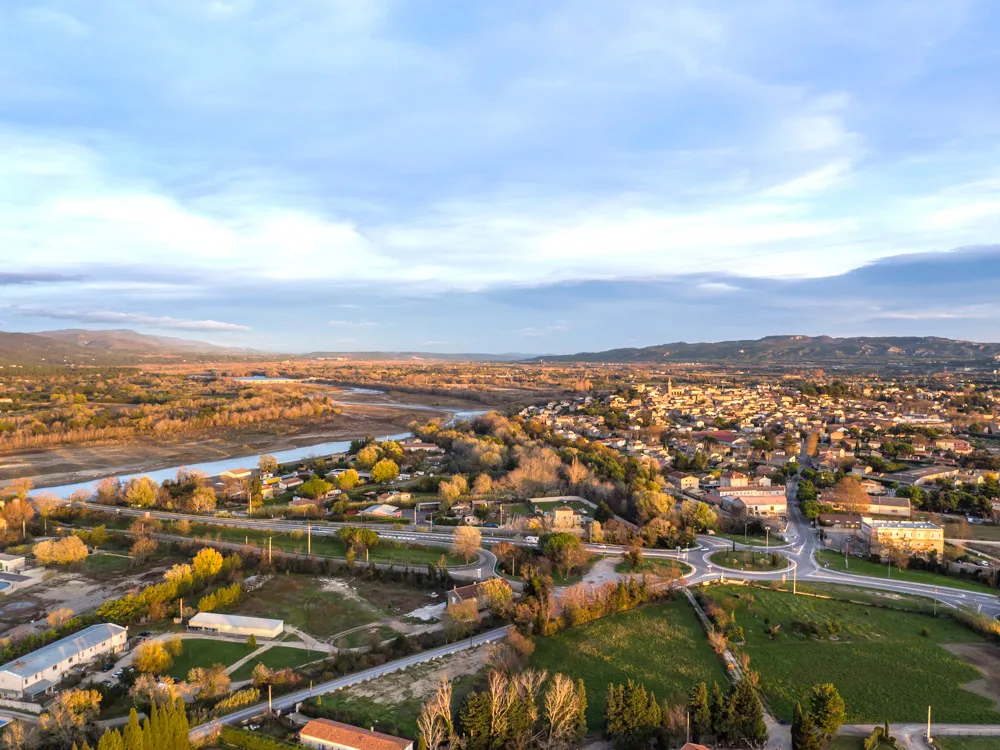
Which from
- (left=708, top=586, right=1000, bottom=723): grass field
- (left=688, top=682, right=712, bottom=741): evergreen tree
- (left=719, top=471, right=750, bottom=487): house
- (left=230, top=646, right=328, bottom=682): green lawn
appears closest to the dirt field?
(left=230, top=646, right=328, bottom=682): green lawn

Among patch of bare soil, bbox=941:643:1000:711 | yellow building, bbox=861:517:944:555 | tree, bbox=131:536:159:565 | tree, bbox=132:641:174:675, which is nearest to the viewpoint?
patch of bare soil, bbox=941:643:1000:711

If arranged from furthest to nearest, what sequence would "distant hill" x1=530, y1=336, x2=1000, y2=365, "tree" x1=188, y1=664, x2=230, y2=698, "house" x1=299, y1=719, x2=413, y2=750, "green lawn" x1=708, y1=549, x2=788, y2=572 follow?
1. "distant hill" x1=530, y1=336, x2=1000, y2=365
2. "green lawn" x1=708, y1=549, x2=788, y2=572
3. "tree" x1=188, y1=664, x2=230, y2=698
4. "house" x1=299, y1=719, x2=413, y2=750

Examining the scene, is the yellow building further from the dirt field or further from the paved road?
the dirt field

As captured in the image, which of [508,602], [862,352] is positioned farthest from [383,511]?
[862,352]

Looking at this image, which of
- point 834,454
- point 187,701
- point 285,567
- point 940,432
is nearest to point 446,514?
point 285,567

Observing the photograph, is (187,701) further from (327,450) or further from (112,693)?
(327,450)

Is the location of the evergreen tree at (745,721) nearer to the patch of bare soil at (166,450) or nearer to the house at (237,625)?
the house at (237,625)

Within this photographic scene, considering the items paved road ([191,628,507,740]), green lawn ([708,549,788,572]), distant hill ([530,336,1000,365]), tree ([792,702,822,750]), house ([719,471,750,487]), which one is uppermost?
distant hill ([530,336,1000,365])

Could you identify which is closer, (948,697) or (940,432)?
(948,697)
